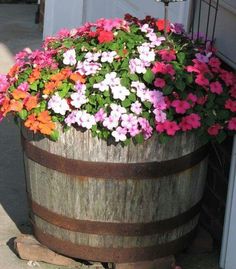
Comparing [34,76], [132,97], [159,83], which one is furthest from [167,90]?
[34,76]

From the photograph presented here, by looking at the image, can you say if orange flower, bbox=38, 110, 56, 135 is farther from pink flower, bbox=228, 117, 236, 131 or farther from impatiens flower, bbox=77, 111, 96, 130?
pink flower, bbox=228, 117, 236, 131

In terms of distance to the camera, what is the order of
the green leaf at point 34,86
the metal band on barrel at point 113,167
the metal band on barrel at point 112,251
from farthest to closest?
the metal band on barrel at point 112,251 → the green leaf at point 34,86 → the metal band on barrel at point 113,167

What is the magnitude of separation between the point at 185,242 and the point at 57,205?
0.67 metres

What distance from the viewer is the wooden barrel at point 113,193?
3.45m

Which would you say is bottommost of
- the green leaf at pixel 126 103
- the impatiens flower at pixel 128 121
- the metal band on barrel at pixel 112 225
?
the metal band on barrel at pixel 112 225

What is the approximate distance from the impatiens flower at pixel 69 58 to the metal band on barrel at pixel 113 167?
0.41 meters

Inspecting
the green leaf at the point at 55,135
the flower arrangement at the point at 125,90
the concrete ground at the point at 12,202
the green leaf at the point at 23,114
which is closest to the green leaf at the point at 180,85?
the flower arrangement at the point at 125,90

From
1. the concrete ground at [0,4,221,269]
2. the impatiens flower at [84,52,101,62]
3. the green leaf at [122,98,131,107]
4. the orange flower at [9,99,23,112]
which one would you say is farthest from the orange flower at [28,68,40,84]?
the concrete ground at [0,4,221,269]

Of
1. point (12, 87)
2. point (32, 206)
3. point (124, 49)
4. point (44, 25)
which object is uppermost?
point (124, 49)

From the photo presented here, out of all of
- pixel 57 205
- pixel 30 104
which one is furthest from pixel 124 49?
pixel 57 205

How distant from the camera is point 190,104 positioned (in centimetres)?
341

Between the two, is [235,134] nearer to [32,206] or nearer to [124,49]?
[124,49]

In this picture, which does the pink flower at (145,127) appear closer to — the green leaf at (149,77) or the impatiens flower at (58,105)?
the green leaf at (149,77)

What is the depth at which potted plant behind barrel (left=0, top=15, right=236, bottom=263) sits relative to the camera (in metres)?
3.40
